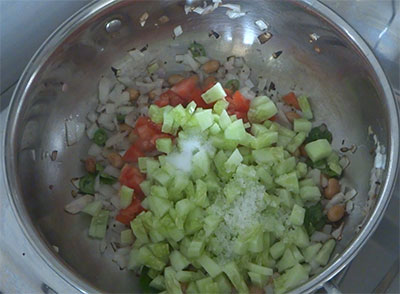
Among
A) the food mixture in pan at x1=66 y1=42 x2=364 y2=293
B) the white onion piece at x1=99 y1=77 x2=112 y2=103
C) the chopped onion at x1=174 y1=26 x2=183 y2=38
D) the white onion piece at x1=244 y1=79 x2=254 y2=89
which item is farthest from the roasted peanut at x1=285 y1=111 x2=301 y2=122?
the white onion piece at x1=99 y1=77 x2=112 y2=103

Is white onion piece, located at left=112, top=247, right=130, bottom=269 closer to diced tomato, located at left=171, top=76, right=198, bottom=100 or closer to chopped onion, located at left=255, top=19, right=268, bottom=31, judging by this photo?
diced tomato, located at left=171, top=76, right=198, bottom=100

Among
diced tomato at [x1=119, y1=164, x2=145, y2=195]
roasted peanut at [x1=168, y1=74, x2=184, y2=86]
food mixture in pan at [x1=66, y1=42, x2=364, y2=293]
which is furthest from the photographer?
roasted peanut at [x1=168, y1=74, x2=184, y2=86]

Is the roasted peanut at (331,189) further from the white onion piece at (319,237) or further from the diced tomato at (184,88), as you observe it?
the diced tomato at (184,88)

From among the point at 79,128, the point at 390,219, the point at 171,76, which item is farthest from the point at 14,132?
the point at 390,219

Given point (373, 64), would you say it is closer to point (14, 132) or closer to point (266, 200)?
point (266, 200)

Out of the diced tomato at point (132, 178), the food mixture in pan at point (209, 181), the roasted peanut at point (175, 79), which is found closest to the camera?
the food mixture in pan at point (209, 181)

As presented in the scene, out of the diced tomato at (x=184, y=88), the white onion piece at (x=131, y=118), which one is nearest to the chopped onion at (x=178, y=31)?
the diced tomato at (x=184, y=88)
